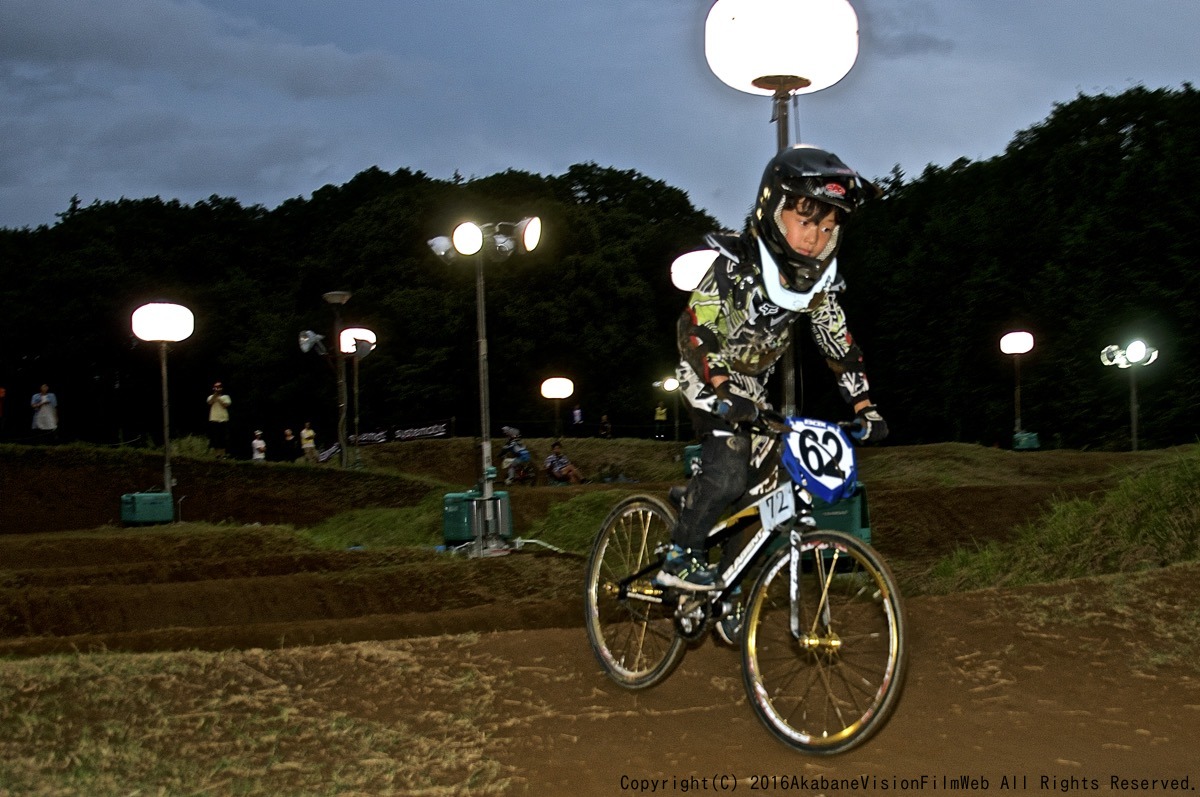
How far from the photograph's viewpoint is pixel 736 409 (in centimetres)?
433

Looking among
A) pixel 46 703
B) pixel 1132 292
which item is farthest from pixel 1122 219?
pixel 46 703

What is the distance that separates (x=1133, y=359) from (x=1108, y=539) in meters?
18.8

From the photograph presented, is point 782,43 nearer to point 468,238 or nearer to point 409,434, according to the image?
point 468,238

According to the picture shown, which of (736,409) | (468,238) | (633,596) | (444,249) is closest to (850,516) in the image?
(633,596)

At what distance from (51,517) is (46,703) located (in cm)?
1838

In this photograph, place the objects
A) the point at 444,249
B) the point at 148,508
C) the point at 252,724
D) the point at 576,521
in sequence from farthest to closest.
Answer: the point at 148,508
the point at 576,521
the point at 444,249
the point at 252,724

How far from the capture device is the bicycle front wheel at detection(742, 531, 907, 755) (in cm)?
395

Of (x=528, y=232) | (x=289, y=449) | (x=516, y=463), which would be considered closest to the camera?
(x=528, y=232)

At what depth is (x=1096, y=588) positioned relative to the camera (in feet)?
21.2

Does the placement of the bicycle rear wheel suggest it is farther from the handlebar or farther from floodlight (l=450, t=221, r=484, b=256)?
floodlight (l=450, t=221, r=484, b=256)

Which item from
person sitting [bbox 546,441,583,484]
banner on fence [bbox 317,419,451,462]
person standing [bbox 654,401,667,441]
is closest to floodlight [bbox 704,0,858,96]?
person sitting [bbox 546,441,583,484]

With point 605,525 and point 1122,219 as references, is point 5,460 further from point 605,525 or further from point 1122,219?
point 1122,219

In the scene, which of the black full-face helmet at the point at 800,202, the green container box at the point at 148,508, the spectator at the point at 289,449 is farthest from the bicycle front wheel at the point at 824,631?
the spectator at the point at 289,449

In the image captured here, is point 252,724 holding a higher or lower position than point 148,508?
higher
